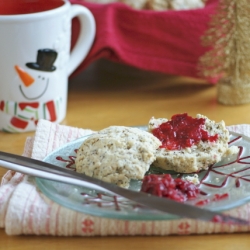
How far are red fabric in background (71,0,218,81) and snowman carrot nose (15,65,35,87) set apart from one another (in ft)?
0.71

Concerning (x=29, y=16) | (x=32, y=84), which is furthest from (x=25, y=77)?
(x=29, y=16)

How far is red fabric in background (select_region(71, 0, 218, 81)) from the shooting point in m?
1.24

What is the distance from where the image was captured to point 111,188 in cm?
70

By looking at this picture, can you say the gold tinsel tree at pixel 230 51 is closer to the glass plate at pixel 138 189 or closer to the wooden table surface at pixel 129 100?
the wooden table surface at pixel 129 100

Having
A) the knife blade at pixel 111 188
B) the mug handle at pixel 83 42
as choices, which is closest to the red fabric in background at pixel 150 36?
the mug handle at pixel 83 42

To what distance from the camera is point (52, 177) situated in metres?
0.74

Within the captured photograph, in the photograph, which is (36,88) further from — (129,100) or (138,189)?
(138,189)

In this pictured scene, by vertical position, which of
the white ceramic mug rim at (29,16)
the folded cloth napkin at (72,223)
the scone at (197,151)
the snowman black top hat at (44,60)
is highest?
the white ceramic mug rim at (29,16)

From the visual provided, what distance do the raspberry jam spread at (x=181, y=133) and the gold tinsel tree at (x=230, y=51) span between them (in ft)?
1.20

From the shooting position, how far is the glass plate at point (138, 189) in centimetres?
67

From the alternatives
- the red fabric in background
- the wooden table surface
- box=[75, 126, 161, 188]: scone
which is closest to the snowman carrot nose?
the wooden table surface

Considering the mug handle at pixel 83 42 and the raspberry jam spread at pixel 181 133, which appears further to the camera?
the mug handle at pixel 83 42

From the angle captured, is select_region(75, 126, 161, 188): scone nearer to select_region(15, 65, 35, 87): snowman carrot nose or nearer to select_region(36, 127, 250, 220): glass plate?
select_region(36, 127, 250, 220): glass plate

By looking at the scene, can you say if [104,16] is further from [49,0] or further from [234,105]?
[234,105]
